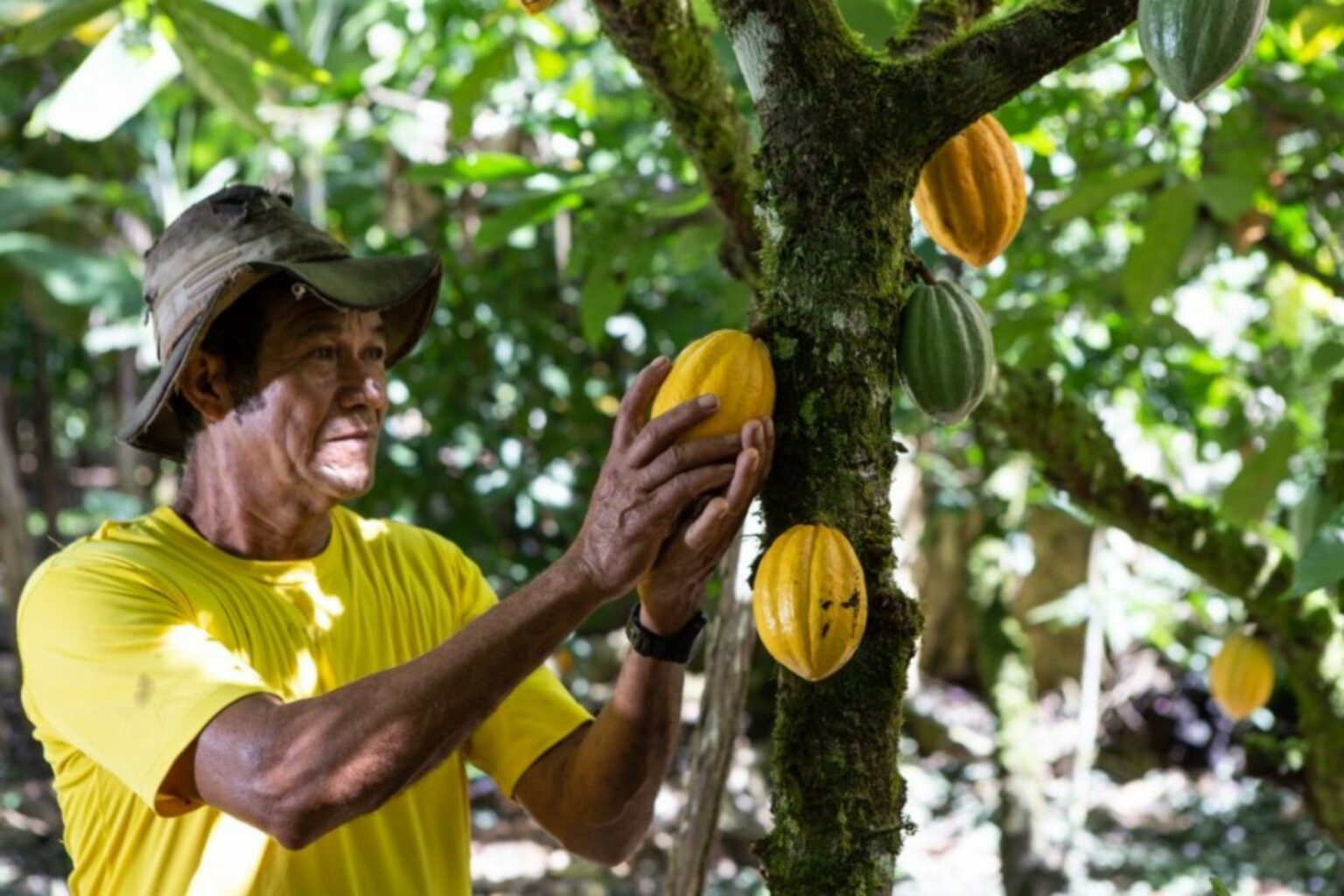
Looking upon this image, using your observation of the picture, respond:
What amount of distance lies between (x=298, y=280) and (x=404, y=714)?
0.66 meters

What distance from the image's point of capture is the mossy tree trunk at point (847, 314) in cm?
126

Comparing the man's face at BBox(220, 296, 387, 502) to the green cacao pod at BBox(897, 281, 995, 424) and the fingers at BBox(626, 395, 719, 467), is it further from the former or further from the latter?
the green cacao pod at BBox(897, 281, 995, 424)

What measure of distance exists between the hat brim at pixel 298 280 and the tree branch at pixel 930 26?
715mm

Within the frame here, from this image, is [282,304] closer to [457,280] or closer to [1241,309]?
[457,280]

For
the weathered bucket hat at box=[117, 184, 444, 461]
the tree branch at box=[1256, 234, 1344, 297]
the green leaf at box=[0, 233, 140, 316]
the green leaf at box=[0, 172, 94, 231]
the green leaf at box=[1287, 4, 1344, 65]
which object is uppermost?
the green leaf at box=[0, 172, 94, 231]

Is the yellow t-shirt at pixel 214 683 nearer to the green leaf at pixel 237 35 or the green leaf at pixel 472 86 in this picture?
the green leaf at pixel 237 35

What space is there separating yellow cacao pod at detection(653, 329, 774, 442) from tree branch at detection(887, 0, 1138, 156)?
0.24m

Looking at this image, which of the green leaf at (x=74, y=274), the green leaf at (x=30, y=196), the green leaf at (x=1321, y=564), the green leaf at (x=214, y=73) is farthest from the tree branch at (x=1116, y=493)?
the green leaf at (x=30, y=196)

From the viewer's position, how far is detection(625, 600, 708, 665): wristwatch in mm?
1589

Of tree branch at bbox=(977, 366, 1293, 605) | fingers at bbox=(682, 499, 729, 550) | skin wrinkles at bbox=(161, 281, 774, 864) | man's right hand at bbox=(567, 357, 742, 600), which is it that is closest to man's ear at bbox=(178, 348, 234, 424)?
skin wrinkles at bbox=(161, 281, 774, 864)

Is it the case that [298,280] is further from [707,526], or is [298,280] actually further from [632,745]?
[707,526]

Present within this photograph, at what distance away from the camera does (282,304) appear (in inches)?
73.9

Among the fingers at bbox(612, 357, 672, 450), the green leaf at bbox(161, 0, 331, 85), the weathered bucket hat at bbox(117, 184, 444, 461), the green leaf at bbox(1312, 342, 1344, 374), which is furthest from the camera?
the green leaf at bbox(1312, 342, 1344, 374)

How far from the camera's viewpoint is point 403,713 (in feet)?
4.60
